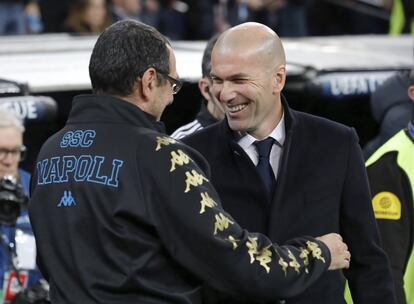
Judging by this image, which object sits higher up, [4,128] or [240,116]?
[240,116]

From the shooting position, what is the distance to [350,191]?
339 centimetres

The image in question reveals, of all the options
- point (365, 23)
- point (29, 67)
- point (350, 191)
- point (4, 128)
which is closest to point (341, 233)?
point (350, 191)

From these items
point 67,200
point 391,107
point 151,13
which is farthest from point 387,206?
point 151,13

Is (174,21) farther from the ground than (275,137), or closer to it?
closer to it

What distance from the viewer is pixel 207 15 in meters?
11.9

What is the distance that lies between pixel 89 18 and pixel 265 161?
6.51 meters

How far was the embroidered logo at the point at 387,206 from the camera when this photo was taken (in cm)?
395

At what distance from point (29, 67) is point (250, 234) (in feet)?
11.3

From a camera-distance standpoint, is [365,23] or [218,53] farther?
[365,23]

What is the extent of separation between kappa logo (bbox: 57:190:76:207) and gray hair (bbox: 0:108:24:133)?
2078 mm

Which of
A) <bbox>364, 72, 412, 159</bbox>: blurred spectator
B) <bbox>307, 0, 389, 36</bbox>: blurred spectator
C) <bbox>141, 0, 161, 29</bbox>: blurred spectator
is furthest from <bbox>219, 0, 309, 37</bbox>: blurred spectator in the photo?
<bbox>364, 72, 412, 159</bbox>: blurred spectator

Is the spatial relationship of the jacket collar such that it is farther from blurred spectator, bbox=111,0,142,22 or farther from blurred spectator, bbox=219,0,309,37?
blurred spectator, bbox=219,0,309,37

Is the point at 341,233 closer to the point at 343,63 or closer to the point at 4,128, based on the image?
the point at 4,128

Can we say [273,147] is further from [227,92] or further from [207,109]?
[207,109]
